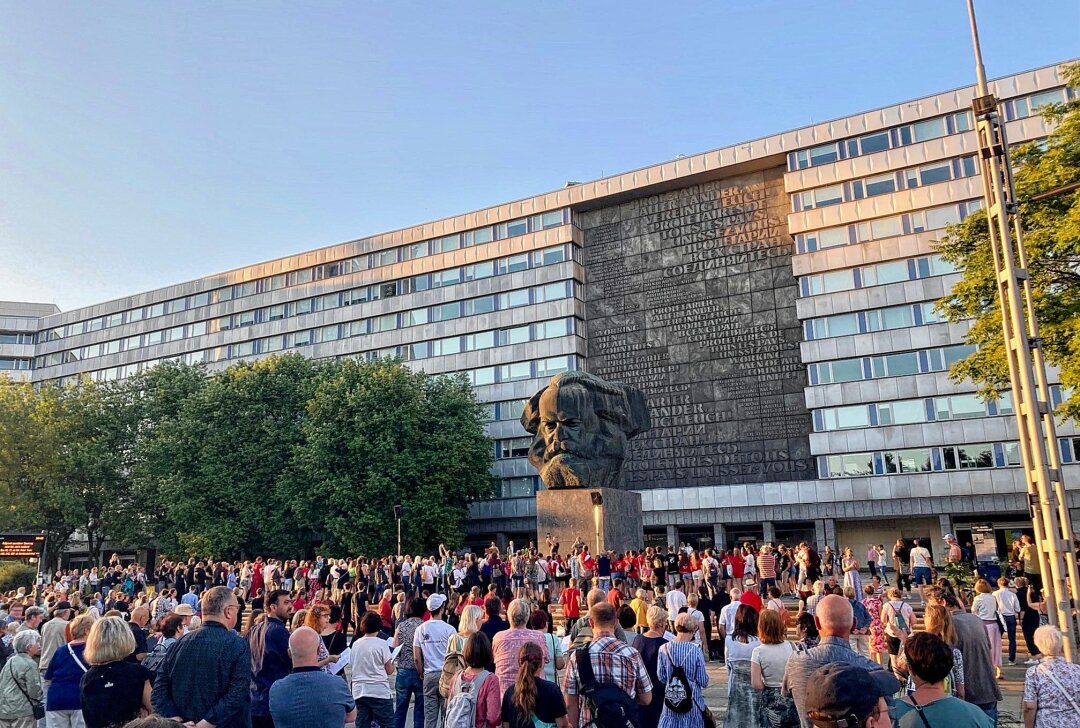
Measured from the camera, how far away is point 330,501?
123ft

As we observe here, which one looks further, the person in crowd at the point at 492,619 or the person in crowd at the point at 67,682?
the person in crowd at the point at 492,619

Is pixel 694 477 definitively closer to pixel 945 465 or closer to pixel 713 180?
pixel 945 465

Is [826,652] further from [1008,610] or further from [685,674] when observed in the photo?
[1008,610]

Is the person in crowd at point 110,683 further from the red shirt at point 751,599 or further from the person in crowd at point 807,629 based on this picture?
the red shirt at point 751,599

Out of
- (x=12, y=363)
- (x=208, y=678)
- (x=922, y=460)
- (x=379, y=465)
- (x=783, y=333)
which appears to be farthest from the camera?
(x=12, y=363)

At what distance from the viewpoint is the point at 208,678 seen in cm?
531

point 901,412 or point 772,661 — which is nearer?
point 772,661

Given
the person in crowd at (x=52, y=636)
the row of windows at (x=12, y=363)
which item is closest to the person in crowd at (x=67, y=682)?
the person in crowd at (x=52, y=636)

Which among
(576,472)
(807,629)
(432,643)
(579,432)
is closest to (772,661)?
(807,629)

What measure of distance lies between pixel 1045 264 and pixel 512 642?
65.5ft

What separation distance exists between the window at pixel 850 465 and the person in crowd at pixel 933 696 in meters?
38.0

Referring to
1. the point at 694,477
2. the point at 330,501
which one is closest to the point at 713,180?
the point at 694,477

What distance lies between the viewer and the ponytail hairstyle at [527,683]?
4.95 metres

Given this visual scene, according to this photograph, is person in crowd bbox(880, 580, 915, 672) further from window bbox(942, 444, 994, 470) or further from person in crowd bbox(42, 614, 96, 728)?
window bbox(942, 444, 994, 470)
